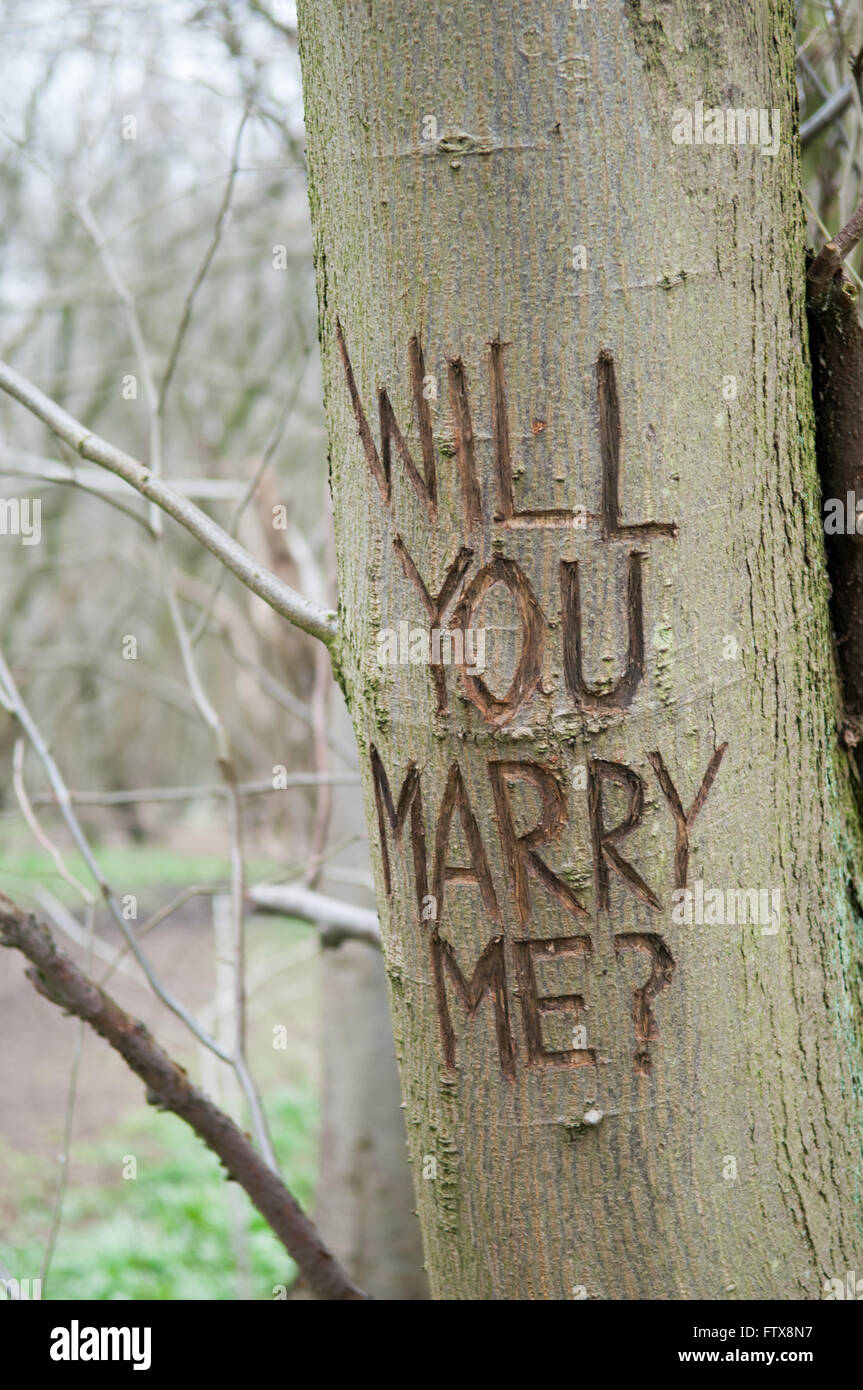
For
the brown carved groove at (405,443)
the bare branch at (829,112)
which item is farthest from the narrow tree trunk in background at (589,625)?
the bare branch at (829,112)

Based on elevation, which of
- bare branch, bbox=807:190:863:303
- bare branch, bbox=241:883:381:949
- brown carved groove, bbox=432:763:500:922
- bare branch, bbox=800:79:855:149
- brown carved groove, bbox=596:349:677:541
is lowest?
bare branch, bbox=241:883:381:949

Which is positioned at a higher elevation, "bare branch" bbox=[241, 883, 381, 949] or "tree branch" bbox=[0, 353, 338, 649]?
"tree branch" bbox=[0, 353, 338, 649]

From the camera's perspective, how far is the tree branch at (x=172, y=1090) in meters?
1.14

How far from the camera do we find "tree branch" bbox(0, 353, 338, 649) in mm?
960

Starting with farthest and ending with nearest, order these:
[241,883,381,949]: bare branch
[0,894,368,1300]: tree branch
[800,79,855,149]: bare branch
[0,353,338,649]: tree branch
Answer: [241,883,381,949]: bare branch
[800,79,855,149]: bare branch
[0,894,368,1300]: tree branch
[0,353,338,649]: tree branch

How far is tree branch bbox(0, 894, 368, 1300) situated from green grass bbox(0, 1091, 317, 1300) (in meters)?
2.48

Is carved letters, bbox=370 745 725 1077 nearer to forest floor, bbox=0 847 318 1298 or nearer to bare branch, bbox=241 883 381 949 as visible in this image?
bare branch, bbox=241 883 381 949

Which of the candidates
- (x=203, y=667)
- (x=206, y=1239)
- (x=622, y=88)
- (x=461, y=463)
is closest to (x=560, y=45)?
(x=622, y=88)

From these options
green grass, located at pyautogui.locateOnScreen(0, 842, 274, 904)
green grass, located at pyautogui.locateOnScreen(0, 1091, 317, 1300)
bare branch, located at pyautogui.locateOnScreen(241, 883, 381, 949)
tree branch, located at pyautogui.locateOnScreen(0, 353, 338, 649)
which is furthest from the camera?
green grass, located at pyautogui.locateOnScreen(0, 842, 274, 904)

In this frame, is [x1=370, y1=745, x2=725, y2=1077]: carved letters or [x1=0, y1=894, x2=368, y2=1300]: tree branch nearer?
[x1=370, y1=745, x2=725, y2=1077]: carved letters

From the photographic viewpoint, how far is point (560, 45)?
71cm


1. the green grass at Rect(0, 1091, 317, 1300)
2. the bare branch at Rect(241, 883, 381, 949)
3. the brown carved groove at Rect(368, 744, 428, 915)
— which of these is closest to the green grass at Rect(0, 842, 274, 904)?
the green grass at Rect(0, 1091, 317, 1300)

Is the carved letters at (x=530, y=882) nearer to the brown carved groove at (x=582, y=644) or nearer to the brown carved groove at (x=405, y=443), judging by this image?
the brown carved groove at (x=582, y=644)

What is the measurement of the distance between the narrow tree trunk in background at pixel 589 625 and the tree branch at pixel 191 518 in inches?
4.5
